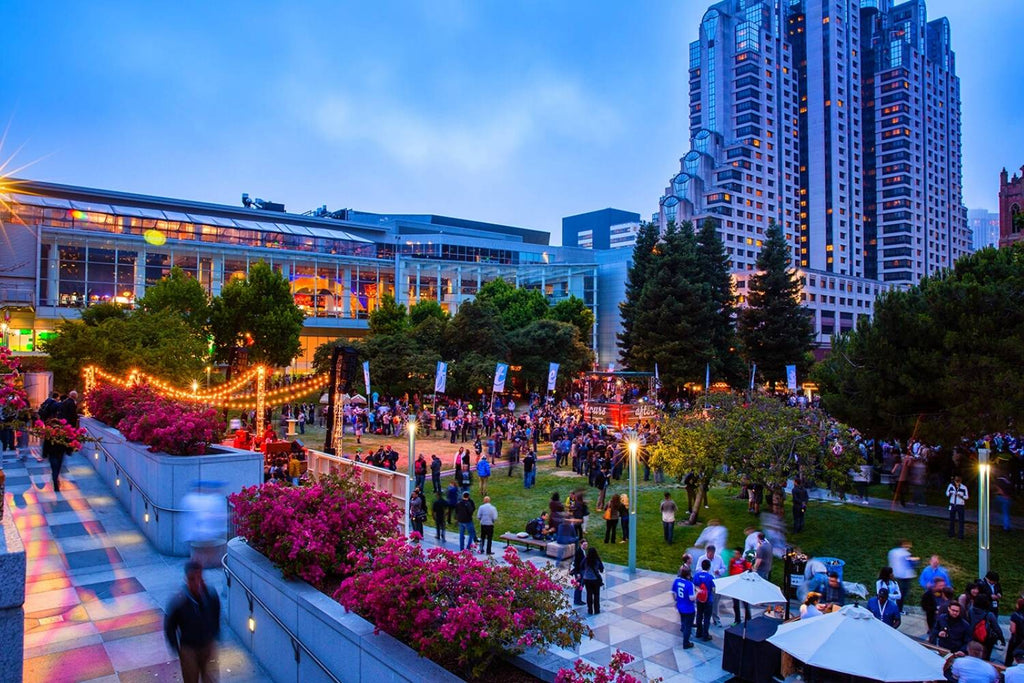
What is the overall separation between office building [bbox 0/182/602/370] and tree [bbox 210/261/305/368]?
4.32m

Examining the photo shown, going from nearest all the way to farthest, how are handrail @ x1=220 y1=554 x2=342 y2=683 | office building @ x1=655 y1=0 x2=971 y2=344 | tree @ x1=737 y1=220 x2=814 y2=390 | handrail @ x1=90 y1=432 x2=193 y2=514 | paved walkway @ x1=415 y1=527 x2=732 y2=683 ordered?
1. handrail @ x1=220 y1=554 x2=342 y2=683
2. paved walkway @ x1=415 y1=527 x2=732 y2=683
3. handrail @ x1=90 y1=432 x2=193 y2=514
4. tree @ x1=737 y1=220 x2=814 y2=390
5. office building @ x1=655 y1=0 x2=971 y2=344

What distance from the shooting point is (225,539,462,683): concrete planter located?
5082mm

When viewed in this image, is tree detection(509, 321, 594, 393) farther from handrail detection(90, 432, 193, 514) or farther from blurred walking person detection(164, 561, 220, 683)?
blurred walking person detection(164, 561, 220, 683)

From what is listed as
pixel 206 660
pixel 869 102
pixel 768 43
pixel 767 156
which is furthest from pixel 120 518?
pixel 869 102

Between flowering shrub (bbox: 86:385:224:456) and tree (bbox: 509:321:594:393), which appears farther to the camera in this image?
tree (bbox: 509:321:594:393)

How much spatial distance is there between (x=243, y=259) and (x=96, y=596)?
5490cm

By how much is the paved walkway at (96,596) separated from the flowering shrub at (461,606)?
272 cm

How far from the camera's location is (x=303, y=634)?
6.41 metres

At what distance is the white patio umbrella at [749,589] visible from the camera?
9.41m

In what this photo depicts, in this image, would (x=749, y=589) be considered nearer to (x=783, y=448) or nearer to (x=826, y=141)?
(x=783, y=448)

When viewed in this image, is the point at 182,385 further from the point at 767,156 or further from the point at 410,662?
the point at 767,156

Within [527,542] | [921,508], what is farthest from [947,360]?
[527,542]

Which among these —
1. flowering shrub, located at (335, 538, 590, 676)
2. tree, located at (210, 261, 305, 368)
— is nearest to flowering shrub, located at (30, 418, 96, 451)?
flowering shrub, located at (335, 538, 590, 676)

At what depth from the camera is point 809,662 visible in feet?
23.1
